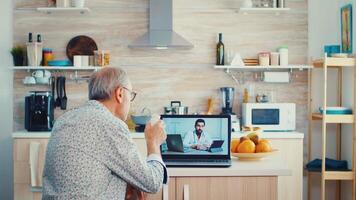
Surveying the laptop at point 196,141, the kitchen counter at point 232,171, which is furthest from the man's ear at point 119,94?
the laptop at point 196,141

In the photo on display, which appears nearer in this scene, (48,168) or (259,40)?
(48,168)

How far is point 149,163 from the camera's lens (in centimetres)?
204

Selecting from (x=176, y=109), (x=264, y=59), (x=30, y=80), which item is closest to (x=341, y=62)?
(x=264, y=59)

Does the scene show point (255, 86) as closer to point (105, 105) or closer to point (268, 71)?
point (268, 71)

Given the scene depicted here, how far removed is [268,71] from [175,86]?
0.93 m

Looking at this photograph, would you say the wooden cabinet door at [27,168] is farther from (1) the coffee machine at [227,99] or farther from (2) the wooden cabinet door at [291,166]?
(2) the wooden cabinet door at [291,166]

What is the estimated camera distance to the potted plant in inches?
202

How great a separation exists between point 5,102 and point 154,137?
3.33 metres

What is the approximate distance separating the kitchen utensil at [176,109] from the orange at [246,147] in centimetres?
235

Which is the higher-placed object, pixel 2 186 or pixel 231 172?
pixel 231 172

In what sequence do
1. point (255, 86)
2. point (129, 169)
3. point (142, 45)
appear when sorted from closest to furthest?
point (129, 169) → point (142, 45) → point (255, 86)

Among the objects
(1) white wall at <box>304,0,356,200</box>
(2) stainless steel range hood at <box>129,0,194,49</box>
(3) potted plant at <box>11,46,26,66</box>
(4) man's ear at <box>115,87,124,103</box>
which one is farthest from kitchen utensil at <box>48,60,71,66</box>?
(4) man's ear at <box>115,87,124,103</box>

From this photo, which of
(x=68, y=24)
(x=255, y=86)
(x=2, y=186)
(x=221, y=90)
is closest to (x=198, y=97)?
(x=221, y=90)

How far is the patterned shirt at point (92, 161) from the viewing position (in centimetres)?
187
